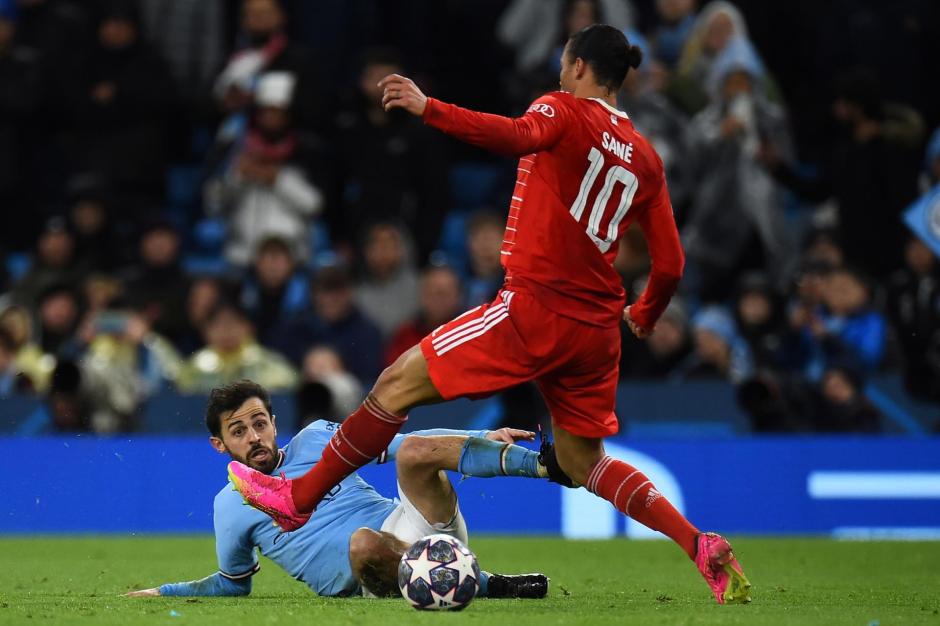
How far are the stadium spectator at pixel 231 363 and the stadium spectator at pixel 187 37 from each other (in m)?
3.68

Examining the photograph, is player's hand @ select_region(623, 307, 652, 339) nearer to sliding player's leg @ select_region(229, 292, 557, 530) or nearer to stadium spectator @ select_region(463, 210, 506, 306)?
sliding player's leg @ select_region(229, 292, 557, 530)

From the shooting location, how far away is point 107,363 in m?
12.3

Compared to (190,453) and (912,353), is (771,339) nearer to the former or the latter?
(912,353)

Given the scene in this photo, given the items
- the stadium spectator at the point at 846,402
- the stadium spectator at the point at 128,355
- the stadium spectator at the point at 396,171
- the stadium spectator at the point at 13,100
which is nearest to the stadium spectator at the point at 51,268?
the stadium spectator at the point at 128,355

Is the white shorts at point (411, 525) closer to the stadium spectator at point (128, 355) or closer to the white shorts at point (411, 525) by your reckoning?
the white shorts at point (411, 525)

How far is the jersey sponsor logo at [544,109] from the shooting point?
6879mm

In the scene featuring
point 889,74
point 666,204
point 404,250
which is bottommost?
point 666,204

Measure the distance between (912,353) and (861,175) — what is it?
1773mm

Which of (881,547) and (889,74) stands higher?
(889,74)

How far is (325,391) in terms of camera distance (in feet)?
39.0

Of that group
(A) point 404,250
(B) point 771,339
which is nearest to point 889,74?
(B) point 771,339

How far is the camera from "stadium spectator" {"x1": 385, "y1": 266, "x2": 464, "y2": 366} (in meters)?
12.4

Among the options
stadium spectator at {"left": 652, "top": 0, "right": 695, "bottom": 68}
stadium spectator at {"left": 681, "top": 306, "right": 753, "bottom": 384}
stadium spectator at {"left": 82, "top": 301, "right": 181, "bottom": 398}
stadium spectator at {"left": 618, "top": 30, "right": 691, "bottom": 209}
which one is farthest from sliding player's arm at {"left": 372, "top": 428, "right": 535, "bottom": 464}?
stadium spectator at {"left": 652, "top": 0, "right": 695, "bottom": 68}

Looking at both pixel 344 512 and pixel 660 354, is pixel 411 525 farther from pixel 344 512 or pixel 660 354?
pixel 660 354
